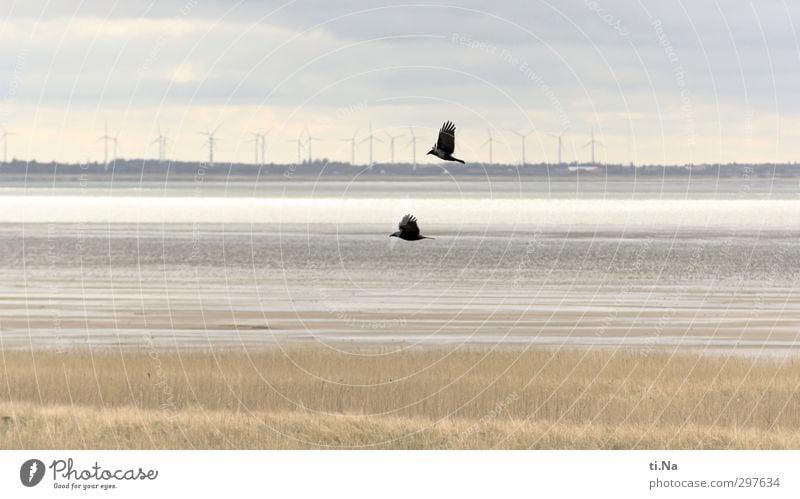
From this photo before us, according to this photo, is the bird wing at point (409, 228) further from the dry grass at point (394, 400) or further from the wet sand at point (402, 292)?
the wet sand at point (402, 292)

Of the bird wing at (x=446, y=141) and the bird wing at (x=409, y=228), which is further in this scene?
the bird wing at (x=409, y=228)

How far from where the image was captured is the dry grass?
25375 mm

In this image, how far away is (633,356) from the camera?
39438 millimetres

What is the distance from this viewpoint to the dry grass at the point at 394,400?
25.4 metres

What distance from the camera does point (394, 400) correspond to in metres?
31.5

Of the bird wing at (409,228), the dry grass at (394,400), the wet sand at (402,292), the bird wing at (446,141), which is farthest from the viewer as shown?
the wet sand at (402,292)

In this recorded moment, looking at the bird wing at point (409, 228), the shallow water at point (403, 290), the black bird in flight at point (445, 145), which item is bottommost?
the shallow water at point (403, 290)

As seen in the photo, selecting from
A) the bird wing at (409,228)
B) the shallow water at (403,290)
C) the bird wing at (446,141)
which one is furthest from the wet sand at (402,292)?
the bird wing at (446,141)

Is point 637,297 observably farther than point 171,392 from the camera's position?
Yes

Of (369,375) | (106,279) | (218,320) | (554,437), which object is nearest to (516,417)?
(554,437)

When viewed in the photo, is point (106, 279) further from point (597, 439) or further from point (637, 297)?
point (597, 439)

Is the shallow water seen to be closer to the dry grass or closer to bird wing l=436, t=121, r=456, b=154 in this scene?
the dry grass

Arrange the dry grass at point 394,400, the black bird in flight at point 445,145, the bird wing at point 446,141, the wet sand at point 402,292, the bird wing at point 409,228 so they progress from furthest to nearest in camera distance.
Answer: the wet sand at point 402,292
the bird wing at point 409,228
the bird wing at point 446,141
the black bird in flight at point 445,145
the dry grass at point 394,400
